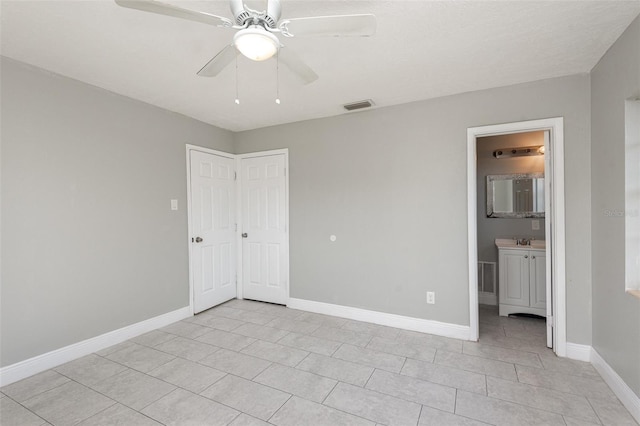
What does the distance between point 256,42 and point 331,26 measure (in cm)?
37

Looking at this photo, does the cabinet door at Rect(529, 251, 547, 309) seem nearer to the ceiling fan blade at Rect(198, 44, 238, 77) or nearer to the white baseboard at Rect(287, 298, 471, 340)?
the white baseboard at Rect(287, 298, 471, 340)

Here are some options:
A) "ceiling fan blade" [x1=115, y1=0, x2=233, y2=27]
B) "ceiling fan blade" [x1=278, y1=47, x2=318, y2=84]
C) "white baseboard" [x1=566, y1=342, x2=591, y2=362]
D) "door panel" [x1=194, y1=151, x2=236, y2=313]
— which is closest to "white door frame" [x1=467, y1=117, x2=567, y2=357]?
"white baseboard" [x1=566, y1=342, x2=591, y2=362]

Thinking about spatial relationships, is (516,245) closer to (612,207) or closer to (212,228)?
(612,207)

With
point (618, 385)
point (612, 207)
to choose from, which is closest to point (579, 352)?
point (618, 385)

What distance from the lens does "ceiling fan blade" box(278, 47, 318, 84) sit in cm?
155

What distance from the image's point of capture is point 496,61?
2.31m

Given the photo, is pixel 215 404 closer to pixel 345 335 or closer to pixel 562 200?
pixel 345 335

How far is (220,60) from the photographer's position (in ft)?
5.45

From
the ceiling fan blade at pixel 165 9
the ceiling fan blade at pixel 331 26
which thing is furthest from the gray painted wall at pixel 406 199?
the ceiling fan blade at pixel 165 9

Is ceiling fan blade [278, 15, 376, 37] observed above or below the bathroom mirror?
above

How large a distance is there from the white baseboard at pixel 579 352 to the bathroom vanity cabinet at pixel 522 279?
0.91 meters

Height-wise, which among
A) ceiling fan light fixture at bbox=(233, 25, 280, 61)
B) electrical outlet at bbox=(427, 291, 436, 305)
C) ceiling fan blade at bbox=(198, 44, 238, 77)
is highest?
ceiling fan blade at bbox=(198, 44, 238, 77)

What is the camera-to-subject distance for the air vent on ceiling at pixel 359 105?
3133 mm

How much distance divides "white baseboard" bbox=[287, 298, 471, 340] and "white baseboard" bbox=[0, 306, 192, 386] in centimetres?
156
